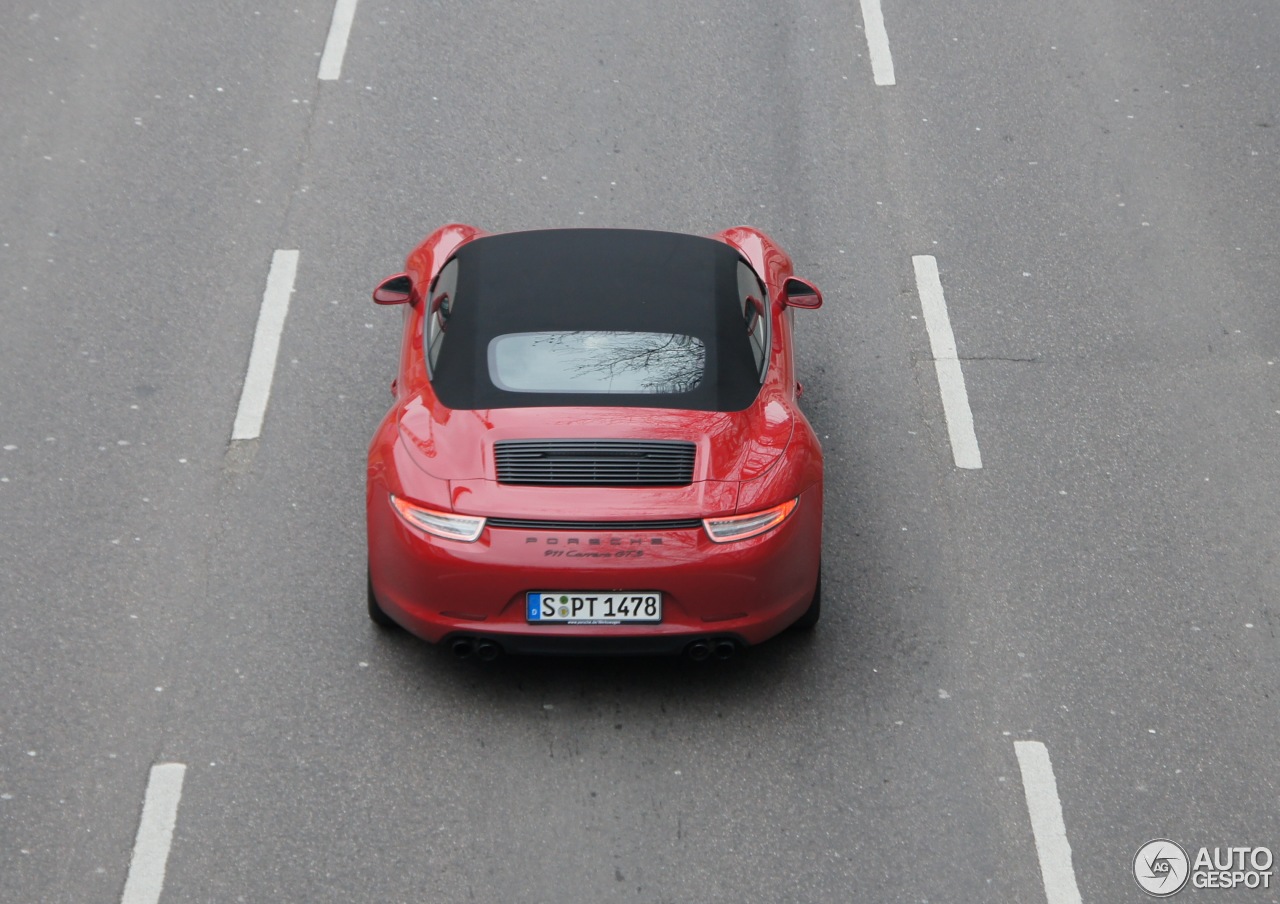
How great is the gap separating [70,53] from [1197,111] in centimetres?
845

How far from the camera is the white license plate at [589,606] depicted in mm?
6426

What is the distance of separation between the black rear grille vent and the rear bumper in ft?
0.79

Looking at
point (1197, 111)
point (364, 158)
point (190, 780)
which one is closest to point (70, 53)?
point (364, 158)

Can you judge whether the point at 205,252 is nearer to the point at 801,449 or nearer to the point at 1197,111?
the point at 801,449

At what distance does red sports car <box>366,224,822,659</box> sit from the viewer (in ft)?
21.0

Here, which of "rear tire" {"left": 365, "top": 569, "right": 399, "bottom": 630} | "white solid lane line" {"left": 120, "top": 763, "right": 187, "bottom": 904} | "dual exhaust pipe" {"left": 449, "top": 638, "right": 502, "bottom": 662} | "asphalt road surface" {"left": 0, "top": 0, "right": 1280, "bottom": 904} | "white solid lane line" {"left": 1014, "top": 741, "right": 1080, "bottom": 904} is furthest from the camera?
"rear tire" {"left": 365, "top": 569, "right": 399, "bottom": 630}

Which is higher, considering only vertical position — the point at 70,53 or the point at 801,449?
the point at 801,449

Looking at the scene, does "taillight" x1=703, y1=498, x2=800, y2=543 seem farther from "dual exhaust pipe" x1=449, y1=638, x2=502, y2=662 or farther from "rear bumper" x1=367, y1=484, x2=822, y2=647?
"dual exhaust pipe" x1=449, y1=638, x2=502, y2=662

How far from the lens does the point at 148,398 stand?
862 centimetres

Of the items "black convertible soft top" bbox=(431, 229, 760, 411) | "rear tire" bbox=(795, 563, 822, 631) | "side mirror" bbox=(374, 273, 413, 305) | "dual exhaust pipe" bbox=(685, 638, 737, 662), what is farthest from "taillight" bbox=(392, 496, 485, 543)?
"side mirror" bbox=(374, 273, 413, 305)

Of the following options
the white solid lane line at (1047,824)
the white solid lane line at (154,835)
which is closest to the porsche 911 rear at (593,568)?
the white solid lane line at (154,835)

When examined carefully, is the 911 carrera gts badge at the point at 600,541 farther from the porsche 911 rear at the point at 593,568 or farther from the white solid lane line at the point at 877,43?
the white solid lane line at the point at 877,43

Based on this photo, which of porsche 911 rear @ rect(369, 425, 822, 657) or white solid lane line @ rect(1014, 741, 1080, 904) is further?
porsche 911 rear @ rect(369, 425, 822, 657)

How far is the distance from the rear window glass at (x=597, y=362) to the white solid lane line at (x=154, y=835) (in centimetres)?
211
